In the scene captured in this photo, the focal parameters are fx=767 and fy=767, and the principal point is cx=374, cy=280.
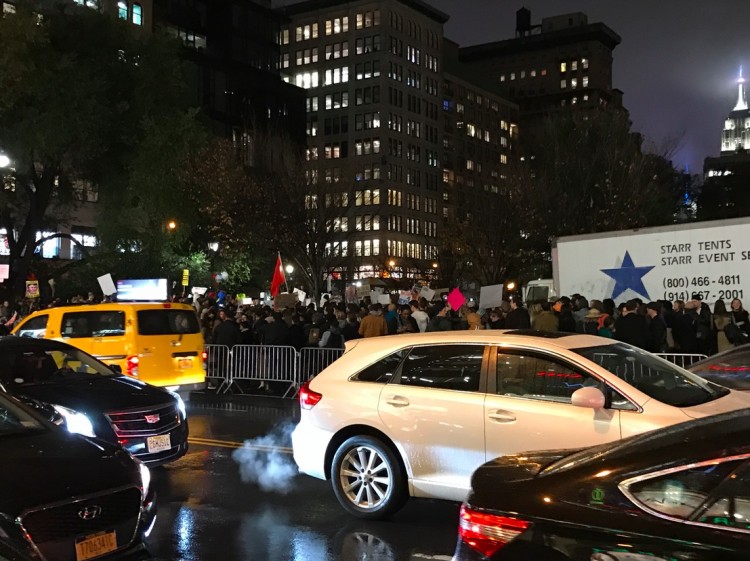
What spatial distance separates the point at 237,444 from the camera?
34.9ft

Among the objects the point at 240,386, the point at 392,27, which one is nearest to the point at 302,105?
the point at 392,27

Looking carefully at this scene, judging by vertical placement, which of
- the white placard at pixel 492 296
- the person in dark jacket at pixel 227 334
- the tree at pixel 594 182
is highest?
the tree at pixel 594 182

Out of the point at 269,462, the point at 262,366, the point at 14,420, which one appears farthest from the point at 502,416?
the point at 262,366

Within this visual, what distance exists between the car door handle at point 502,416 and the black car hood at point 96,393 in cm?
395

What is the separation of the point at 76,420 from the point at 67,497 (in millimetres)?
3426

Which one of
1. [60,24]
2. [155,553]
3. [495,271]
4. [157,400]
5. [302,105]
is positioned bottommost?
[155,553]

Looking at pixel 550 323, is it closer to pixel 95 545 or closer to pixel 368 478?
pixel 368 478

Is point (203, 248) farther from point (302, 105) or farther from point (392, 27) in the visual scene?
point (392, 27)

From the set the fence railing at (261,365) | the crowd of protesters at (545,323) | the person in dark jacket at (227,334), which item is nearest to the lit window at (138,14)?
the crowd of protesters at (545,323)

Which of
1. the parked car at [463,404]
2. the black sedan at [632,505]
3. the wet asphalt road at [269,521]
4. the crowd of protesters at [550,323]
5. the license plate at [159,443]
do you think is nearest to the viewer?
the black sedan at [632,505]

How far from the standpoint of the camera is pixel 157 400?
838 centimetres

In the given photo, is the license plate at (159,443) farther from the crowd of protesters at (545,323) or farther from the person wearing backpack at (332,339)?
the person wearing backpack at (332,339)

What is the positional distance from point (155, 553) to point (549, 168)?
111ft

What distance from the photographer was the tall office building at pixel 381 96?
323 ft
